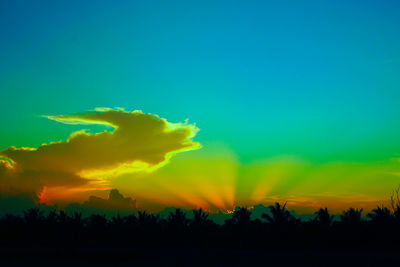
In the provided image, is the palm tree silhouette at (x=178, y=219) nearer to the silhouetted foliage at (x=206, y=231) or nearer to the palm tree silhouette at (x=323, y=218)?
the silhouetted foliage at (x=206, y=231)

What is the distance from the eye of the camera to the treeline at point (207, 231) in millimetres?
45688

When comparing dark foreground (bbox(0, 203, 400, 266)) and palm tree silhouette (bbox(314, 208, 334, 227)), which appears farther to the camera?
palm tree silhouette (bbox(314, 208, 334, 227))

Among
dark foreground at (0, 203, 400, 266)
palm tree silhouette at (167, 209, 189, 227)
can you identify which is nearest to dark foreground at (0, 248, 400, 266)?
dark foreground at (0, 203, 400, 266)

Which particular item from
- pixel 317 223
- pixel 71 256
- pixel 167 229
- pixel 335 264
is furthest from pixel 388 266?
pixel 167 229

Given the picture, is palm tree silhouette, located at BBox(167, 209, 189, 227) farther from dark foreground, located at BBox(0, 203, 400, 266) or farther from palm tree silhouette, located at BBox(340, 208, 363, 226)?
palm tree silhouette, located at BBox(340, 208, 363, 226)

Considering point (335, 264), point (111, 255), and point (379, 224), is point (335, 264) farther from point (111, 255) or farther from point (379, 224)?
point (111, 255)

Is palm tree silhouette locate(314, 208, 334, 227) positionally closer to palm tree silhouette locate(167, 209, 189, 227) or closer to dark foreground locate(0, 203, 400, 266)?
dark foreground locate(0, 203, 400, 266)

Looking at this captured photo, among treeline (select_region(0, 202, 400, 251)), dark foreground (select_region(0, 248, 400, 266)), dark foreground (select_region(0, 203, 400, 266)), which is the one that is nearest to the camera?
dark foreground (select_region(0, 248, 400, 266))

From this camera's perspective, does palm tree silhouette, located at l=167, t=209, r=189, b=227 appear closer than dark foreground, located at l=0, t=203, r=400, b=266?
No

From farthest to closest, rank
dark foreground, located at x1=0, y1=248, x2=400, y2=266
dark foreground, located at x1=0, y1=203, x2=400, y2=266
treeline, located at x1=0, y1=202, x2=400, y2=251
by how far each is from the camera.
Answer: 1. treeline, located at x1=0, y1=202, x2=400, y2=251
2. dark foreground, located at x1=0, y1=203, x2=400, y2=266
3. dark foreground, located at x1=0, y1=248, x2=400, y2=266

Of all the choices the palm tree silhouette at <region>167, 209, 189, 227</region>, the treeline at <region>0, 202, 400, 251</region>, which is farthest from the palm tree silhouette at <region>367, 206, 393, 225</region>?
the palm tree silhouette at <region>167, 209, 189, 227</region>

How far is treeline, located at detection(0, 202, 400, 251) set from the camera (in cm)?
4569

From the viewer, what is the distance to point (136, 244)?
185 feet

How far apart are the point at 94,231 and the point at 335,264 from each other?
42.9m
